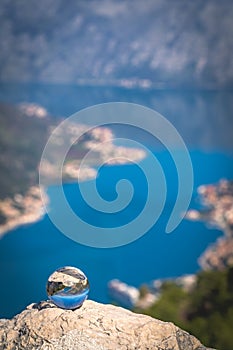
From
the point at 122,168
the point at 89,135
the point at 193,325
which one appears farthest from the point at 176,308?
the point at 89,135

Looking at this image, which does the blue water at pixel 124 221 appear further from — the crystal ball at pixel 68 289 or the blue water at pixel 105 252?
the crystal ball at pixel 68 289

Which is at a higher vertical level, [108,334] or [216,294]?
[216,294]

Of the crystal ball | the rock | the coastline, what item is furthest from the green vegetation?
the rock

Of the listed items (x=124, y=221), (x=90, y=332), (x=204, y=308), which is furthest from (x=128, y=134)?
(x=90, y=332)

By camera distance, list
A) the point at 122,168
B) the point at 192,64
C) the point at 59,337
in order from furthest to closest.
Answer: the point at 192,64 < the point at 122,168 < the point at 59,337

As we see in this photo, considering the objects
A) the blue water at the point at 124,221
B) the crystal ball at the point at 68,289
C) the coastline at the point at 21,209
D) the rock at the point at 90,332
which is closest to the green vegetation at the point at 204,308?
the blue water at the point at 124,221

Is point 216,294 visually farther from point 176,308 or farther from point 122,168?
point 122,168
